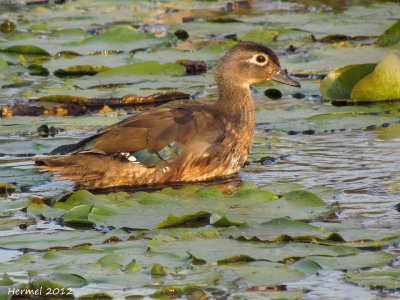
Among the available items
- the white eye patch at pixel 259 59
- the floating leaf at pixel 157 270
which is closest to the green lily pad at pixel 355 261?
the floating leaf at pixel 157 270

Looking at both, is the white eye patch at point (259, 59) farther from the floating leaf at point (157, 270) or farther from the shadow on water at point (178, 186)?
the floating leaf at point (157, 270)

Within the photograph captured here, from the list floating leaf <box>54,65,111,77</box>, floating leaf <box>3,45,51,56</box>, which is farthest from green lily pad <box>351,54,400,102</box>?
floating leaf <box>3,45,51,56</box>

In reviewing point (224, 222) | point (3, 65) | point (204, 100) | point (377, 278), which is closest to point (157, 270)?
point (224, 222)

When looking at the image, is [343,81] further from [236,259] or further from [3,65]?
[236,259]

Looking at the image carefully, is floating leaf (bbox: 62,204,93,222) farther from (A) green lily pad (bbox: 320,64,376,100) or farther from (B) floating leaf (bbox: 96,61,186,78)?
(B) floating leaf (bbox: 96,61,186,78)

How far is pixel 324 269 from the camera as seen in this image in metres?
4.41

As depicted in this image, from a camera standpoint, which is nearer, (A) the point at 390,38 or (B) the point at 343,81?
(B) the point at 343,81

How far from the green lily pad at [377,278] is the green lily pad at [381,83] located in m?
5.15

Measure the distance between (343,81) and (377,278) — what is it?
5508 millimetres

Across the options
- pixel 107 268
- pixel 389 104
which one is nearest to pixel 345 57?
pixel 389 104

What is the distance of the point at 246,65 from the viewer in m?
8.11

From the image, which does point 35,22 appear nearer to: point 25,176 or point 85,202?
point 25,176

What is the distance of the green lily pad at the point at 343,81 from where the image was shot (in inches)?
373

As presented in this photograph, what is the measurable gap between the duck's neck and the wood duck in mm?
23
